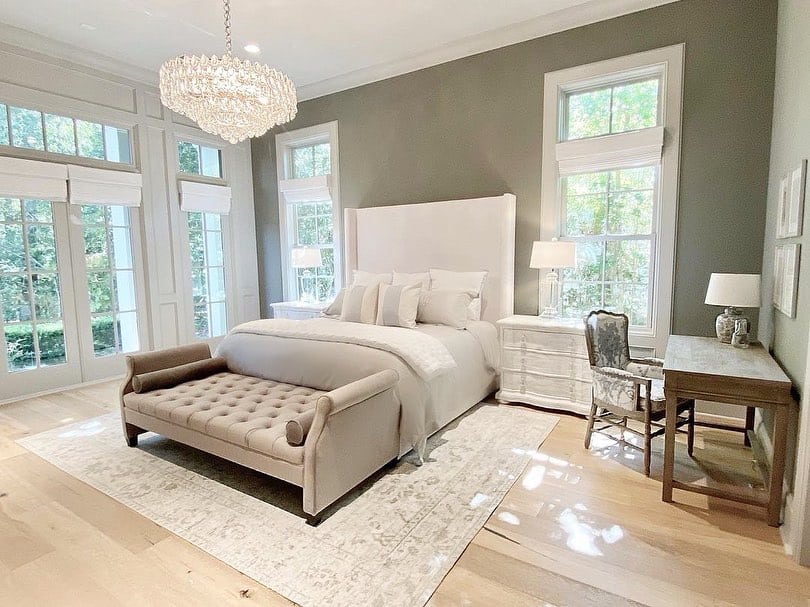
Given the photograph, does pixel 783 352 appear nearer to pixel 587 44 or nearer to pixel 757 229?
pixel 757 229

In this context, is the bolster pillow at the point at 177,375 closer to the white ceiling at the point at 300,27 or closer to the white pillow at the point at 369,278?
the white pillow at the point at 369,278

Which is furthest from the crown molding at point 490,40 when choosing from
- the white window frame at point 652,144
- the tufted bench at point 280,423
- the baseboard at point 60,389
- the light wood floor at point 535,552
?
the baseboard at point 60,389

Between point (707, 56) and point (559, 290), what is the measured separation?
6.81ft

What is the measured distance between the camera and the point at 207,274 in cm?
570

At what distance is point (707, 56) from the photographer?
3277 mm

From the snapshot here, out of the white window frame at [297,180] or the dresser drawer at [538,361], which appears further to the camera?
the white window frame at [297,180]

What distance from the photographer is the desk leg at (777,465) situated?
206cm

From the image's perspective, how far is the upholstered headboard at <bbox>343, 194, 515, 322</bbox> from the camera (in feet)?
13.6

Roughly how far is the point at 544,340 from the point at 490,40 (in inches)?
113

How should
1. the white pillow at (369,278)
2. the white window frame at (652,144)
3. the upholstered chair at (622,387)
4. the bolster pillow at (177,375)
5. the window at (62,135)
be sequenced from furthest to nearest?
the white pillow at (369,278) < the window at (62,135) < the white window frame at (652,144) < the bolster pillow at (177,375) < the upholstered chair at (622,387)

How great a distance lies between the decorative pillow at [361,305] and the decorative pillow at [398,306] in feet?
0.27

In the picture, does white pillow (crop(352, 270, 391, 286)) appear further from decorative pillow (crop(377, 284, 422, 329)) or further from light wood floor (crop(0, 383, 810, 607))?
light wood floor (crop(0, 383, 810, 607))

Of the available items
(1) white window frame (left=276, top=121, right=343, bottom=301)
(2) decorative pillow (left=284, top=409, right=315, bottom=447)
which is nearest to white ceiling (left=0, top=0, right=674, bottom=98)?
(1) white window frame (left=276, top=121, right=343, bottom=301)

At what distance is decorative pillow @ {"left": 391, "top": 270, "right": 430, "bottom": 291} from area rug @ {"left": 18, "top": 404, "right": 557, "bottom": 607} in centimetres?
145
